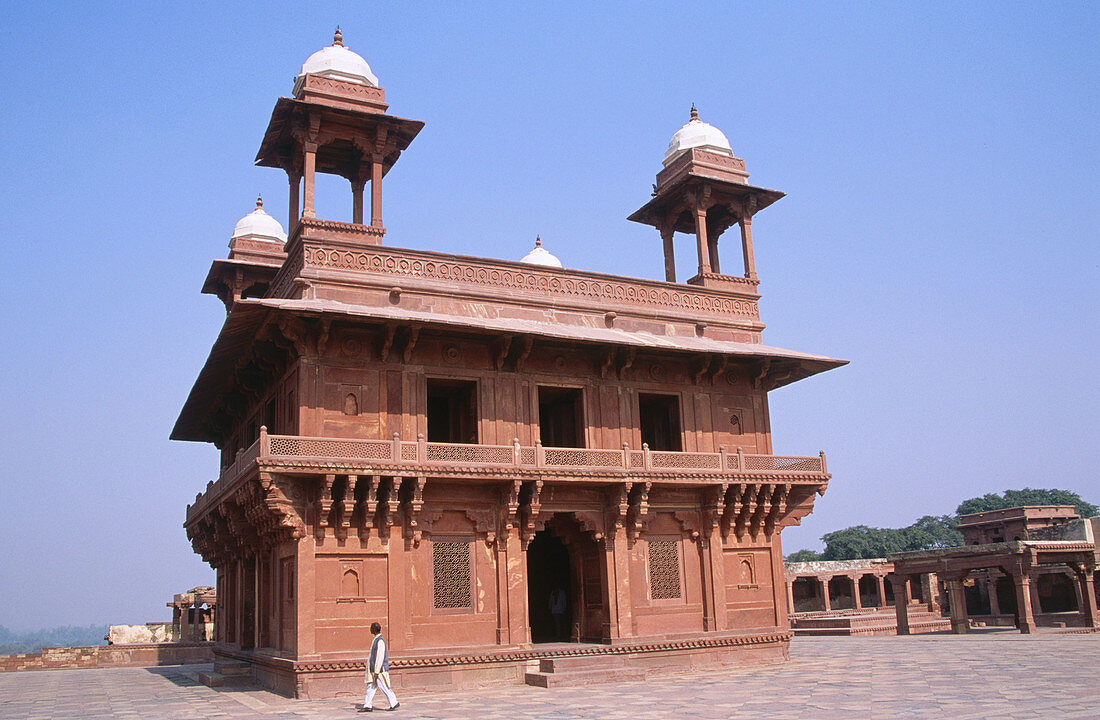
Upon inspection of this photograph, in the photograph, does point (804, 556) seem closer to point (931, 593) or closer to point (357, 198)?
point (931, 593)

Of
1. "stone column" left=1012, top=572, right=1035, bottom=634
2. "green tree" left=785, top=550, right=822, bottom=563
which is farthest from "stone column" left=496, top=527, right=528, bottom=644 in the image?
"green tree" left=785, top=550, right=822, bottom=563

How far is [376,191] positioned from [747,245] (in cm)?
944

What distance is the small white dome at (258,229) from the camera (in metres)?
26.4

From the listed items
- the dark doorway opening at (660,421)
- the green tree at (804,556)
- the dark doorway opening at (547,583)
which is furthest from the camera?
the green tree at (804,556)

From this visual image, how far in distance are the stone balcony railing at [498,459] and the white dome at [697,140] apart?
312 inches

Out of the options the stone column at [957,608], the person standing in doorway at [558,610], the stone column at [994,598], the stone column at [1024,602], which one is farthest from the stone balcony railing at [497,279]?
the stone column at [994,598]

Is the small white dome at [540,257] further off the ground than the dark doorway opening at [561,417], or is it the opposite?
the small white dome at [540,257]

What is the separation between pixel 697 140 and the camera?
23.5m

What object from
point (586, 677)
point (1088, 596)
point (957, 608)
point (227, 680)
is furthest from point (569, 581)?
point (1088, 596)

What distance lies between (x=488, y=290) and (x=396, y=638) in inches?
285

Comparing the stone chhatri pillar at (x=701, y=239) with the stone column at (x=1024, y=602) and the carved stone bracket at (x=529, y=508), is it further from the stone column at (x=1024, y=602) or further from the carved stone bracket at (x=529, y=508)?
the stone column at (x=1024, y=602)

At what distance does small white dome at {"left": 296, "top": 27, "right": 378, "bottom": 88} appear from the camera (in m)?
19.7

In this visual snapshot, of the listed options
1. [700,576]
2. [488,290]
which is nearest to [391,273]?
[488,290]

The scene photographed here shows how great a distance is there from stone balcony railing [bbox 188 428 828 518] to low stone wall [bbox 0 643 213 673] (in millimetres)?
10028
